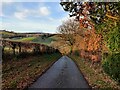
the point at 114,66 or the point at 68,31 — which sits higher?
the point at 68,31

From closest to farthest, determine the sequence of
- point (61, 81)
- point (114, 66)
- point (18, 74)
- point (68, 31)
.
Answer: point (114, 66) < point (61, 81) < point (18, 74) < point (68, 31)

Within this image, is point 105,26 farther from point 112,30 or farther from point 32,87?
point 32,87

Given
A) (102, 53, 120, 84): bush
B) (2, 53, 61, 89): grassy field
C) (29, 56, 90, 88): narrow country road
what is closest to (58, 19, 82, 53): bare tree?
(2, 53, 61, 89): grassy field

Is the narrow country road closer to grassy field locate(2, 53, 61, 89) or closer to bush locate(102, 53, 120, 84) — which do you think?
grassy field locate(2, 53, 61, 89)

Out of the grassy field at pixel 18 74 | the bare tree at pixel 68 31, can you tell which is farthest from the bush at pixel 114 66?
the bare tree at pixel 68 31

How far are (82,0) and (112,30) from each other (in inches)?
202

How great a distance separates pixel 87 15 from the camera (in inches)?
935

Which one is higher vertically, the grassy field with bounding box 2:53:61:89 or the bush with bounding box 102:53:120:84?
the bush with bounding box 102:53:120:84

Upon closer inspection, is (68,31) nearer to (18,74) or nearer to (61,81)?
(18,74)

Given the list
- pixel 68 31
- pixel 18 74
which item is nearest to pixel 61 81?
pixel 18 74

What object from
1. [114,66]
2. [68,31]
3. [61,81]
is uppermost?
[68,31]

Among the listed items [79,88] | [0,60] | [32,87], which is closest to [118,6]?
[79,88]

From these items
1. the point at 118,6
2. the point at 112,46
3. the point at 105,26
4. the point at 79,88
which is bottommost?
the point at 79,88

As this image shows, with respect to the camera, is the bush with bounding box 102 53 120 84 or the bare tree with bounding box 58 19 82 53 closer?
the bush with bounding box 102 53 120 84
